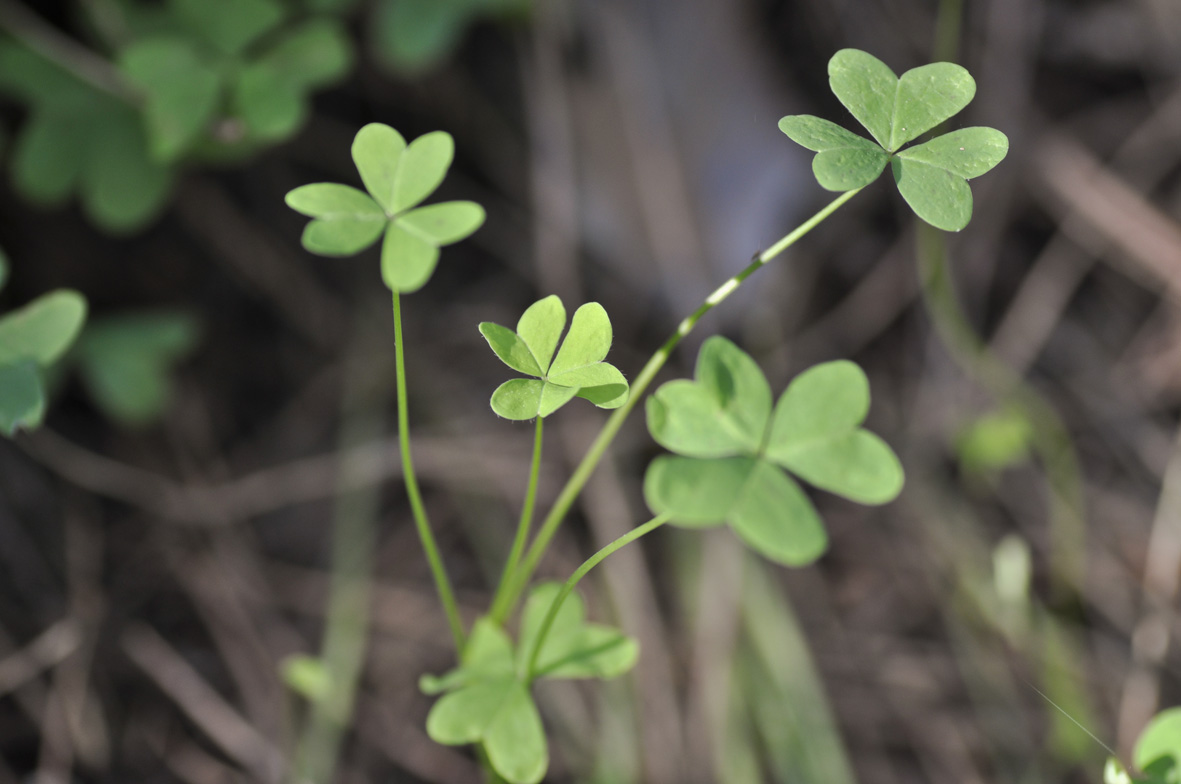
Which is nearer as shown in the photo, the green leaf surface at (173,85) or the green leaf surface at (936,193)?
the green leaf surface at (936,193)

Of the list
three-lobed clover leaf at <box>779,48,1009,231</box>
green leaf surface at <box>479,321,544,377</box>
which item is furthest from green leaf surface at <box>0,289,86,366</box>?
three-lobed clover leaf at <box>779,48,1009,231</box>

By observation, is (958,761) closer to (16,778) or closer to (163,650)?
(163,650)

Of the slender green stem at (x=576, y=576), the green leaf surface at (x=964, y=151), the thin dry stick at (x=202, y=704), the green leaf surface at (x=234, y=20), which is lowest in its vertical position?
the thin dry stick at (x=202, y=704)

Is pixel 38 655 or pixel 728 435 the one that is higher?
pixel 728 435

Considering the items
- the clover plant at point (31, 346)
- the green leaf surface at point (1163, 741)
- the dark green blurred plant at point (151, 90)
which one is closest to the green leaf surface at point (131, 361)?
the dark green blurred plant at point (151, 90)

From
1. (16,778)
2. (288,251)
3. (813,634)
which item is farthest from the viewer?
(288,251)

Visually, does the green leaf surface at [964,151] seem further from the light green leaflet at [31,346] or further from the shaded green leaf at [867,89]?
the light green leaflet at [31,346]

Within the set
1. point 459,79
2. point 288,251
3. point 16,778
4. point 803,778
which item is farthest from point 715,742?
point 459,79
